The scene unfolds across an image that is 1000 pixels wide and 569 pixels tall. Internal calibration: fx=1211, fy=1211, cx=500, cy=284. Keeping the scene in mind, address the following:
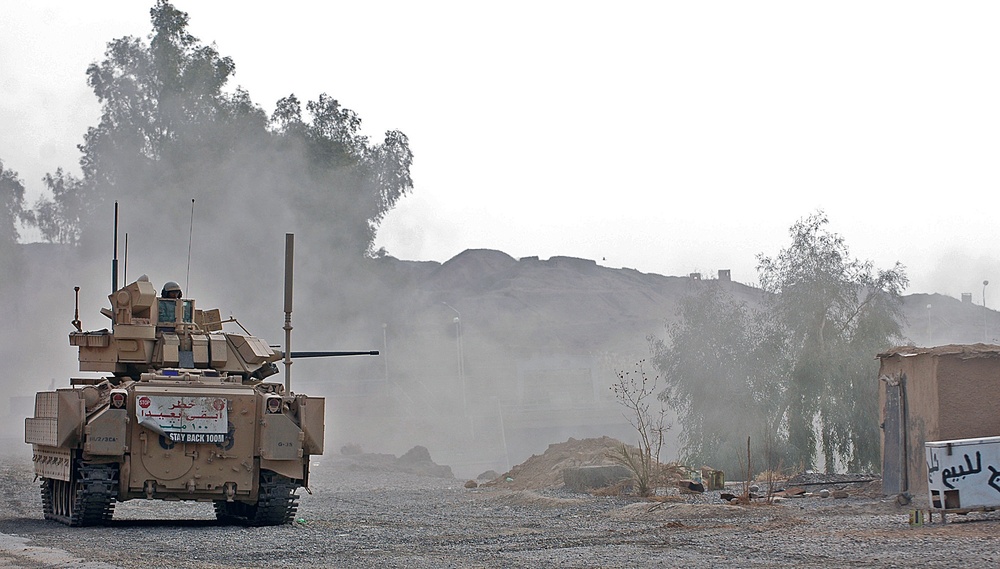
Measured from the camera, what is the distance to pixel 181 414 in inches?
550

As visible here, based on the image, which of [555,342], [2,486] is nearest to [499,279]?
[555,342]

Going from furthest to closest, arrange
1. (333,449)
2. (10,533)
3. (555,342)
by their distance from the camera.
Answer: (555,342)
(333,449)
(10,533)

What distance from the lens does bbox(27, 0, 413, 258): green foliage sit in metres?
60.0

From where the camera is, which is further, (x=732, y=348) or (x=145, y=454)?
(x=732, y=348)

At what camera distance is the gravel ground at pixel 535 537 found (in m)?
10.2

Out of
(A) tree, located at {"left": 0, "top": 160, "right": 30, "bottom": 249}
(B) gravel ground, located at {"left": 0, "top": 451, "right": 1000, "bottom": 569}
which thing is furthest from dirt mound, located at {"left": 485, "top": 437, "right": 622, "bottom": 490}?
(A) tree, located at {"left": 0, "top": 160, "right": 30, "bottom": 249}

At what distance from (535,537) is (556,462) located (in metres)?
15.9

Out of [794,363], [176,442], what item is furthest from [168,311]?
[794,363]

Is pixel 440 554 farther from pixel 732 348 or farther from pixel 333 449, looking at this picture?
pixel 333 449

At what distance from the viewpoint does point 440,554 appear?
1117 cm

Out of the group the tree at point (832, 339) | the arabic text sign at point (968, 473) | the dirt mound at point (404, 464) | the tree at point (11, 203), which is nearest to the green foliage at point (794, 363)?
the tree at point (832, 339)

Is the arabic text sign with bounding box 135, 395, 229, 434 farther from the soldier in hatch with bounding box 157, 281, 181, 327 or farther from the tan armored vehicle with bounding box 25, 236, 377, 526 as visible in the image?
the soldier in hatch with bounding box 157, 281, 181, 327

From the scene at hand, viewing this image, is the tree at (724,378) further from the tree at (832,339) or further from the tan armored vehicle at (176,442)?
the tan armored vehicle at (176,442)

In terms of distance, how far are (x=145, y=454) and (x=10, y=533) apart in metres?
1.65
